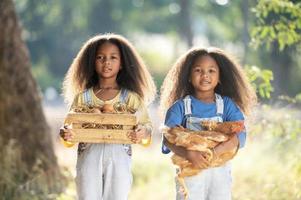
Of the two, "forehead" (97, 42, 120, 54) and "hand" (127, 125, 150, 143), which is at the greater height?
"forehead" (97, 42, 120, 54)

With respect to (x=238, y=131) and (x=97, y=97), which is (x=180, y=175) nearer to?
(x=238, y=131)

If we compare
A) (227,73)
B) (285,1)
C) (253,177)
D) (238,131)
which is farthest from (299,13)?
(253,177)

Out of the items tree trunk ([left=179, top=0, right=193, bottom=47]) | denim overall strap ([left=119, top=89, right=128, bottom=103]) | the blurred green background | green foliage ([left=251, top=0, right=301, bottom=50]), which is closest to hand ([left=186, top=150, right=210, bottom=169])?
denim overall strap ([left=119, top=89, right=128, bottom=103])

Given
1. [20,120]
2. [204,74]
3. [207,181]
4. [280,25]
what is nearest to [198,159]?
[207,181]

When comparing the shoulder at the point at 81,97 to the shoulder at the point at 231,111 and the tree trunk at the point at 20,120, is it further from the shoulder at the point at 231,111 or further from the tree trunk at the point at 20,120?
the tree trunk at the point at 20,120

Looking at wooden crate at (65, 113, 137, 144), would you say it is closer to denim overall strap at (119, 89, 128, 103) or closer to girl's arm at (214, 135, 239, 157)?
denim overall strap at (119, 89, 128, 103)

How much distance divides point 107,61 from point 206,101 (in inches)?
25.9

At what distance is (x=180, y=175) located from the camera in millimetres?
4305

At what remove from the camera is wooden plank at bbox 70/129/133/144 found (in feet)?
14.0

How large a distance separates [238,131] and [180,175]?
433 millimetres

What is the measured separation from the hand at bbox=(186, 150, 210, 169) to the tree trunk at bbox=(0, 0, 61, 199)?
3401mm

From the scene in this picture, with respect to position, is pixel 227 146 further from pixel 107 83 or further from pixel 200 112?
pixel 107 83

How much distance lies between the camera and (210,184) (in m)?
4.37

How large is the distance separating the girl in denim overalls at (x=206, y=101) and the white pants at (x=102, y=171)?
29cm
